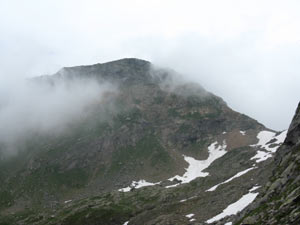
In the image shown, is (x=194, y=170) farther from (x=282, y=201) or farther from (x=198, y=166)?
(x=282, y=201)

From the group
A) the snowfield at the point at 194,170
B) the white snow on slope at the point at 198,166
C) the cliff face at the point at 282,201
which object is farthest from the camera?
the white snow on slope at the point at 198,166

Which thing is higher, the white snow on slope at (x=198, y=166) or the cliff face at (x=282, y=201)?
the cliff face at (x=282, y=201)

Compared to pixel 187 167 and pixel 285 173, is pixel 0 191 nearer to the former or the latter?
pixel 187 167

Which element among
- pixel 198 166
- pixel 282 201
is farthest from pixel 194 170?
pixel 282 201

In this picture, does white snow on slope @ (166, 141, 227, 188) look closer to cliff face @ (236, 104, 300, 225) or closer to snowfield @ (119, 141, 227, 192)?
snowfield @ (119, 141, 227, 192)

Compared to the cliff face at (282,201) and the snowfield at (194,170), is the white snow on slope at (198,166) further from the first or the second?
the cliff face at (282,201)

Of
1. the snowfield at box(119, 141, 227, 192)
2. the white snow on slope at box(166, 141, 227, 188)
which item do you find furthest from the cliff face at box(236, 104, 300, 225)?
the white snow on slope at box(166, 141, 227, 188)

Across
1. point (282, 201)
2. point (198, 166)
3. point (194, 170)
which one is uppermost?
point (282, 201)

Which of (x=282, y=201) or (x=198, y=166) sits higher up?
(x=282, y=201)

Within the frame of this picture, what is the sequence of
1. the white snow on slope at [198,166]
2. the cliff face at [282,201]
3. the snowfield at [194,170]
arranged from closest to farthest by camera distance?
the cliff face at [282,201] < the snowfield at [194,170] < the white snow on slope at [198,166]

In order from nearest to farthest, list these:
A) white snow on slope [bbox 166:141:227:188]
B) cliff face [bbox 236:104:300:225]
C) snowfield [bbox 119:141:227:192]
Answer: cliff face [bbox 236:104:300:225], snowfield [bbox 119:141:227:192], white snow on slope [bbox 166:141:227:188]

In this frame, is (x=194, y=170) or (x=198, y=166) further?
(x=198, y=166)

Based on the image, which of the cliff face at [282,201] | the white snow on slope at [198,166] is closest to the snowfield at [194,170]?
the white snow on slope at [198,166]

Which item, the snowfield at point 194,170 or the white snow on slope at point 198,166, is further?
the white snow on slope at point 198,166
